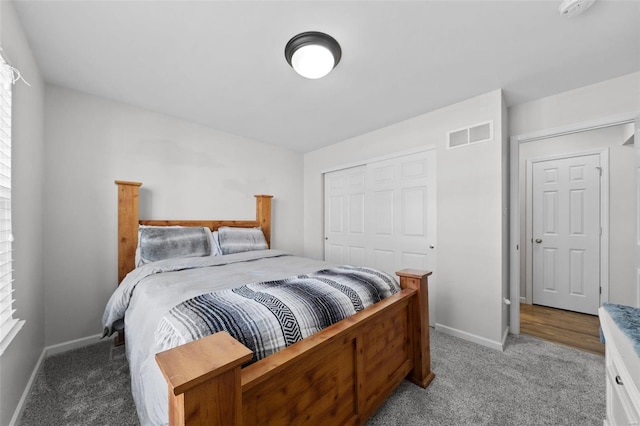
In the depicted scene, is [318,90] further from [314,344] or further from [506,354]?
[506,354]

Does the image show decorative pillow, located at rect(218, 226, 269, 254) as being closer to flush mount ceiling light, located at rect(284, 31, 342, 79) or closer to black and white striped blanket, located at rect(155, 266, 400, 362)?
black and white striped blanket, located at rect(155, 266, 400, 362)

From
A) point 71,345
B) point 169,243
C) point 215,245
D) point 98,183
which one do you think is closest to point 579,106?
point 215,245

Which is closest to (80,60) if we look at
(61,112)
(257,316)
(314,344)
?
(61,112)

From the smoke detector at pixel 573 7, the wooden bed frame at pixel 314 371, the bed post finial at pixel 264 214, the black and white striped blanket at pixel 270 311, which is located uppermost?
the smoke detector at pixel 573 7

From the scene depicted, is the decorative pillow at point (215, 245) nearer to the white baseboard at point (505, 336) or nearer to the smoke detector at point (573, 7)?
the white baseboard at point (505, 336)

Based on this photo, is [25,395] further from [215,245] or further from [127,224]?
[215,245]

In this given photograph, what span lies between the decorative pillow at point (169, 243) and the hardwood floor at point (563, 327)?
3.45 metres

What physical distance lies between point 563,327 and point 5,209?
183 inches

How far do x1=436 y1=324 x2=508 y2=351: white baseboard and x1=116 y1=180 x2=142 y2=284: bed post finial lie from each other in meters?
3.19

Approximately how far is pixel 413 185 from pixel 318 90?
1499 millimetres

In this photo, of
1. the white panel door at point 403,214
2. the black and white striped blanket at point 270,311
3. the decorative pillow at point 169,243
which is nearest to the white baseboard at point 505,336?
the white panel door at point 403,214

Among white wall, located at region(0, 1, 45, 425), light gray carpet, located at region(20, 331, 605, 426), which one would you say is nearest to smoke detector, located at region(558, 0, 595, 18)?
light gray carpet, located at region(20, 331, 605, 426)

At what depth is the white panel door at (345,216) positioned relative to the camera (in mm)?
3566

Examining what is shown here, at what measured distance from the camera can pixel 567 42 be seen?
5.49 feet
